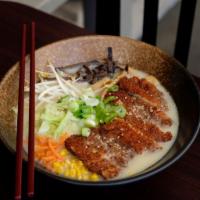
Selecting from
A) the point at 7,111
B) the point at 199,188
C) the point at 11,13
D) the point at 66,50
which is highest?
the point at 11,13

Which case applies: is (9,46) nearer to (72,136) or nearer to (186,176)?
(72,136)

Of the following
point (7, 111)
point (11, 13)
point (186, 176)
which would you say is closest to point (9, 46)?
point (11, 13)

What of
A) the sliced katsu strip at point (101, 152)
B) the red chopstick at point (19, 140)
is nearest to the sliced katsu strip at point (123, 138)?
the sliced katsu strip at point (101, 152)

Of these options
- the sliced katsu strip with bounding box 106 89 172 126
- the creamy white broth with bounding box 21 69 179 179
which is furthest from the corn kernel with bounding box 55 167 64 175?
the sliced katsu strip with bounding box 106 89 172 126

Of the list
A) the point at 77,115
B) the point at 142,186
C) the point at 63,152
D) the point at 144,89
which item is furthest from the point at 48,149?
the point at 144,89

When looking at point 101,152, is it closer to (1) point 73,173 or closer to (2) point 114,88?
(1) point 73,173
